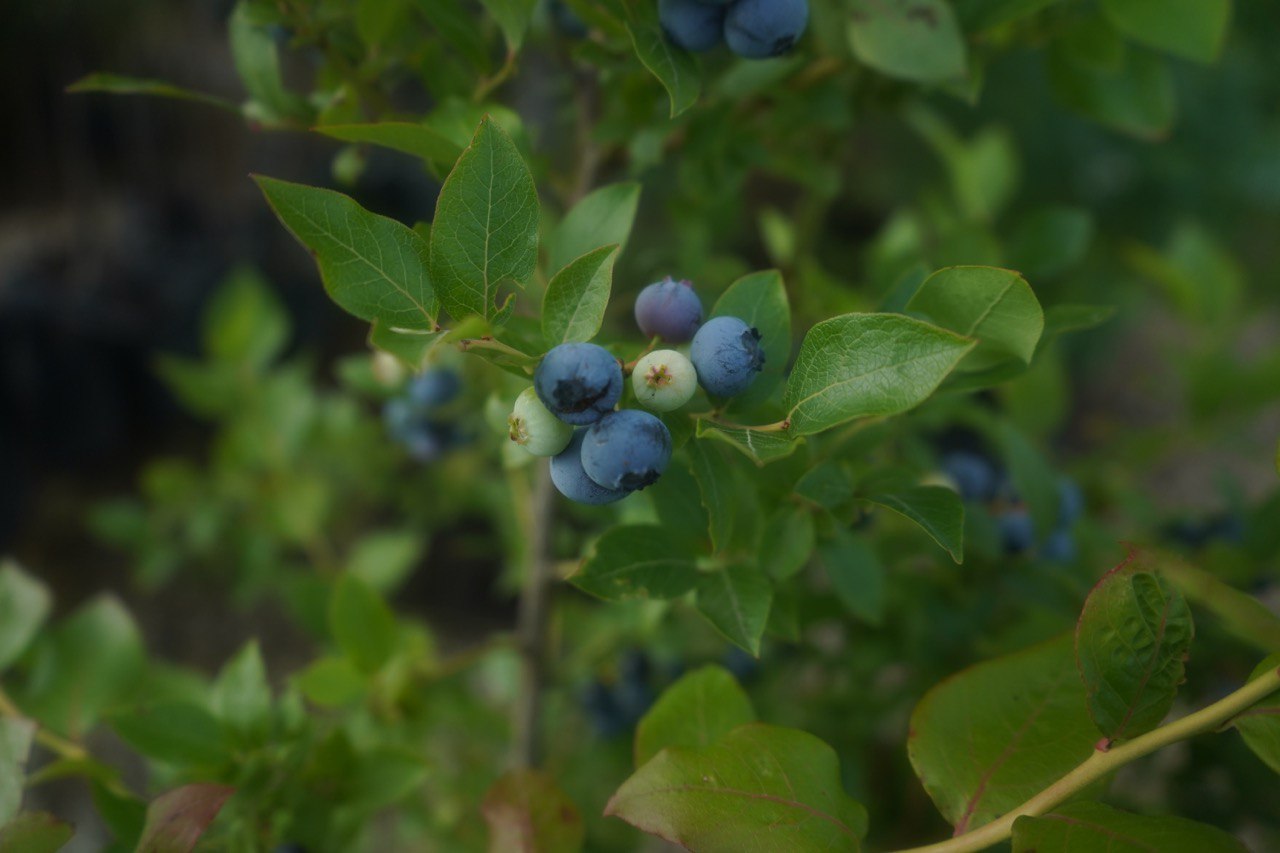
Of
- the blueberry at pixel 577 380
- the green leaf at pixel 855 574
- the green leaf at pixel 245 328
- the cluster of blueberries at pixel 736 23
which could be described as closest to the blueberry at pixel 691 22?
the cluster of blueberries at pixel 736 23

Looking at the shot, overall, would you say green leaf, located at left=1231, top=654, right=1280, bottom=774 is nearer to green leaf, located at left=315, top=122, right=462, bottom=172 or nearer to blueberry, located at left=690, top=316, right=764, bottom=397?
blueberry, located at left=690, top=316, right=764, bottom=397

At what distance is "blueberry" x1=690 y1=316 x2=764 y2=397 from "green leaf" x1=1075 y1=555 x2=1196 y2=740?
0.20 metres

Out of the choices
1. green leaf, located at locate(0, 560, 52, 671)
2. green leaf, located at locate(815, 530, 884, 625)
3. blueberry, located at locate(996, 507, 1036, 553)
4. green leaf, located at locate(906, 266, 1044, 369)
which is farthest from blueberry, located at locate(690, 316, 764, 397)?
green leaf, located at locate(0, 560, 52, 671)

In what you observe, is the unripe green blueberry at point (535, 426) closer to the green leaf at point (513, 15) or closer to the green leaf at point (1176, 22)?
the green leaf at point (513, 15)

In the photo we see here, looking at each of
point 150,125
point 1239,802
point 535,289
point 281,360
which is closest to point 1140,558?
point 535,289

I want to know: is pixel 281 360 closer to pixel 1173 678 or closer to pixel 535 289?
pixel 535 289

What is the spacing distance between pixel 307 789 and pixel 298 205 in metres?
0.47

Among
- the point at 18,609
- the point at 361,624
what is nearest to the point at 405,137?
the point at 361,624

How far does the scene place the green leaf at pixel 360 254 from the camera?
0.42m

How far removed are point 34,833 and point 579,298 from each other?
434 mm

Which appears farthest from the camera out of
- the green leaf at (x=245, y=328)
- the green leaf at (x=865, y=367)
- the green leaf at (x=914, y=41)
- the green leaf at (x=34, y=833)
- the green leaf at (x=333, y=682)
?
the green leaf at (x=245, y=328)

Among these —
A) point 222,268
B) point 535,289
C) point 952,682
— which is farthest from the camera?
point 222,268

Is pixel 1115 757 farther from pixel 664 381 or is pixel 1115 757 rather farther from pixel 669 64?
pixel 669 64

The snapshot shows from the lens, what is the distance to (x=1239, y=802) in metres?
0.84
